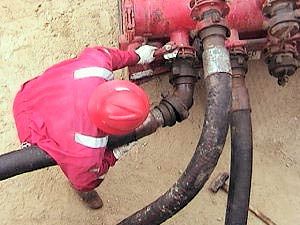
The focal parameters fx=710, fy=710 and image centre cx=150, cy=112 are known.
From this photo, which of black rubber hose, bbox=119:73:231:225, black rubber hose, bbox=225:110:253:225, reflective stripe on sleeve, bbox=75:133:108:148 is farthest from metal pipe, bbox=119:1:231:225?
reflective stripe on sleeve, bbox=75:133:108:148

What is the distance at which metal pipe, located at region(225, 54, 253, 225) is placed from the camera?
2324 millimetres

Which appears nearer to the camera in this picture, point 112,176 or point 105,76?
point 105,76

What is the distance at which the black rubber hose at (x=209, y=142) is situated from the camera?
7.04 ft

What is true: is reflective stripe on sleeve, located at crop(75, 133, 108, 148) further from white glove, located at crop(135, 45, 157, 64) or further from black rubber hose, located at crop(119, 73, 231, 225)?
white glove, located at crop(135, 45, 157, 64)

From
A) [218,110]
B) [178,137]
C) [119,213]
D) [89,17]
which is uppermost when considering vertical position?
[89,17]

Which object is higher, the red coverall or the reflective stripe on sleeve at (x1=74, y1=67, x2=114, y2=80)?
the reflective stripe on sleeve at (x1=74, y1=67, x2=114, y2=80)

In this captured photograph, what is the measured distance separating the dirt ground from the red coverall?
36cm

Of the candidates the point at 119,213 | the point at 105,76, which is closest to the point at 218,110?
the point at 105,76

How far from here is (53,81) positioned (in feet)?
7.59

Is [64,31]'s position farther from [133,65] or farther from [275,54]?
[275,54]

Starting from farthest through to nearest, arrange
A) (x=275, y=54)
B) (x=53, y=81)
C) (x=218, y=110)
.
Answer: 1. (x=275, y=54)
2. (x=53, y=81)
3. (x=218, y=110)

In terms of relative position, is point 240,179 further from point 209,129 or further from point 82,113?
point 82,113

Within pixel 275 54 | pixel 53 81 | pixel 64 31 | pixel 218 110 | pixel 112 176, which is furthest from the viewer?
pixel 64 31

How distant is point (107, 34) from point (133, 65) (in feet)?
1.45
